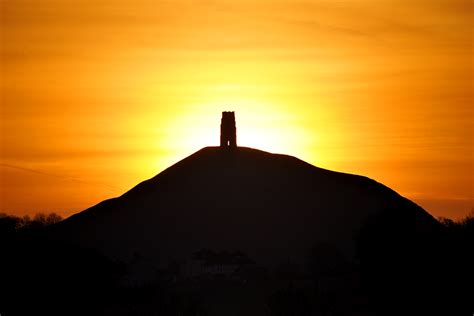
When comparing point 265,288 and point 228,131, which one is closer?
point 265,288

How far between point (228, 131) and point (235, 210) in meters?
9.24

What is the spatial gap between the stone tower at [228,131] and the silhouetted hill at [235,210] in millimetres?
1469

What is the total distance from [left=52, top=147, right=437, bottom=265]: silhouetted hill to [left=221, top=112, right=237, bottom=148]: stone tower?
1.47m

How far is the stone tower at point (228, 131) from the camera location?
131625mm

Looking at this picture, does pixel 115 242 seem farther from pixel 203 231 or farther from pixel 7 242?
pixel 7 242

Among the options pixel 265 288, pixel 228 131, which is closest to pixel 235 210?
pixel 228 131

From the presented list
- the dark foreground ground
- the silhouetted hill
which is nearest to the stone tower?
the silhouetted hill

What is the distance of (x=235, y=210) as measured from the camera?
136 metres

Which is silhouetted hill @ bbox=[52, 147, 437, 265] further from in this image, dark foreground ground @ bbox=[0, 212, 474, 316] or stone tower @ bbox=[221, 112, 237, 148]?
dark foreground ground @ bbox=[0, 212, 474, 316]

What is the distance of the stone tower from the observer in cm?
13162

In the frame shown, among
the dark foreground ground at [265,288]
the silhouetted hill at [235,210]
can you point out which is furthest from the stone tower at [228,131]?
the dark foreground ground at [265,288]

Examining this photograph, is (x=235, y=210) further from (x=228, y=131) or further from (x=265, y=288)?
(x=265, y=288)

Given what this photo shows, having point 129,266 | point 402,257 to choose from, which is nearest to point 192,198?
point 129,266

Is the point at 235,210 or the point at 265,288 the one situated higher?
the point at 235,210
